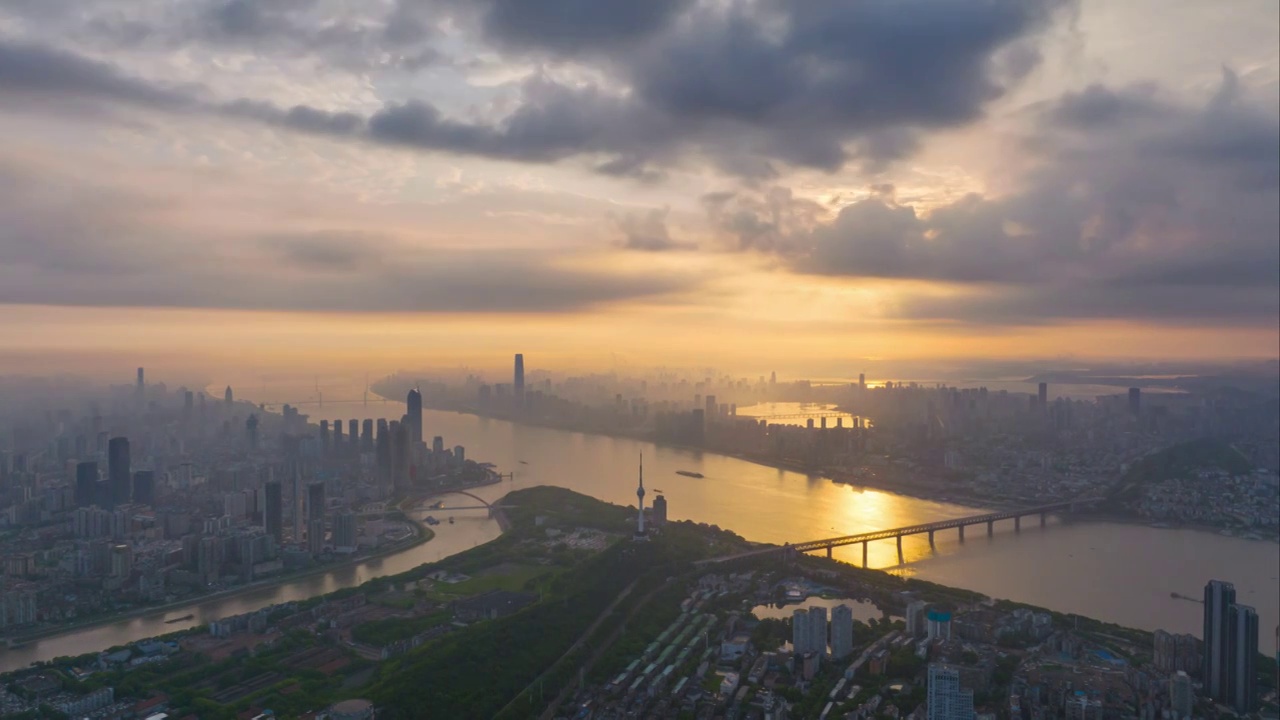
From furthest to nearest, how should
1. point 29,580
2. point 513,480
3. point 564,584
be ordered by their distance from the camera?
point 513,480
point 29,580
point 564,584

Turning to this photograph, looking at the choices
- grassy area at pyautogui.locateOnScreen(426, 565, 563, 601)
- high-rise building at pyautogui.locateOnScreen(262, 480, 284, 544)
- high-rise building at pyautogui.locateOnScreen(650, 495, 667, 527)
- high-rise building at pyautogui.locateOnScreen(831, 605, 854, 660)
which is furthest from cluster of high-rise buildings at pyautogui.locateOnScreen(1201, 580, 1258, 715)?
high-rise building at pyautogui.locateOnScreen(262, 480, 284, 544)

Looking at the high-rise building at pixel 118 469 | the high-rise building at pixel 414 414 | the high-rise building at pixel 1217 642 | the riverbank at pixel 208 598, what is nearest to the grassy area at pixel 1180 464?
the high-rise building at pixel 1217 642

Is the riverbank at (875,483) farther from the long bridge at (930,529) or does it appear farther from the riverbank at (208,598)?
the riverbank at (208,598)

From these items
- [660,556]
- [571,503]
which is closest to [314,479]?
[571,503]

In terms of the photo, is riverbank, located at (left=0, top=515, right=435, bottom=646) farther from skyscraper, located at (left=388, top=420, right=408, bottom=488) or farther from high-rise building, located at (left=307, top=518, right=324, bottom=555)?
skyscraper, located at (left=388, top=420, right=408, bottom=488)

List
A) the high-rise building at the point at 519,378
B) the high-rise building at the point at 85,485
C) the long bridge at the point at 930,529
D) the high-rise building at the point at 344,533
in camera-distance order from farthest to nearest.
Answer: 1. the high-rise building at the point at 519,378
2. the high-rise building at the point at 85,485
3. the high-rise building at the point at 344,533
4. the long bridge at the point at 930,529

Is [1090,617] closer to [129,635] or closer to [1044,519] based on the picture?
[1044,519]
